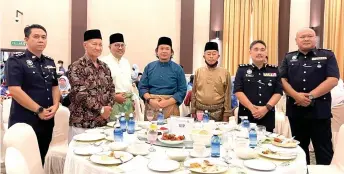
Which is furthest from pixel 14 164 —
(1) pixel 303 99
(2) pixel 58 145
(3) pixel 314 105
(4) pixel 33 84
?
(3) pixel 314 105

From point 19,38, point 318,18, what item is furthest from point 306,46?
point 19,38

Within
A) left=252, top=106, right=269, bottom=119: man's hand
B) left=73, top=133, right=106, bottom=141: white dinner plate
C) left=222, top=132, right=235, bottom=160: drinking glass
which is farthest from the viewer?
left=252, top=106, right=269, bottom=119: man's hand

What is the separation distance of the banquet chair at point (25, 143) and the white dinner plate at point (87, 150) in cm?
33

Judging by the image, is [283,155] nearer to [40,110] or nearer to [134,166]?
[134,166]

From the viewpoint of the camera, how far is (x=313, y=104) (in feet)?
10.3

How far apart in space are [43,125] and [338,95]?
3.63 metres

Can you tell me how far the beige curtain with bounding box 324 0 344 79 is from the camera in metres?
7.28

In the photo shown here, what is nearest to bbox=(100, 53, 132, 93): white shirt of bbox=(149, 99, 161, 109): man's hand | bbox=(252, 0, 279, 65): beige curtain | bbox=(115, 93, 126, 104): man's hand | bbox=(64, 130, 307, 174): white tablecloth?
bbox=(115, 93, 126, 104): man's hand

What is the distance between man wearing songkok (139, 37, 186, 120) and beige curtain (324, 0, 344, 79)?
5244 millimetres

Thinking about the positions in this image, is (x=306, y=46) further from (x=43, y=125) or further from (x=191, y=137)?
(x=43, y=125)

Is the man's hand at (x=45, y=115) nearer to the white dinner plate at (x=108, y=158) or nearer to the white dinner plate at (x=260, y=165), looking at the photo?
the white dinner plate at (x=108, y=158)

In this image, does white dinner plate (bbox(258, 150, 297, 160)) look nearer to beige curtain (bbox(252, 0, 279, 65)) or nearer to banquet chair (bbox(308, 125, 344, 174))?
banquet chair (bbox(308, 125, 344, 174))

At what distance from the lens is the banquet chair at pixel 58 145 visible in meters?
2.97

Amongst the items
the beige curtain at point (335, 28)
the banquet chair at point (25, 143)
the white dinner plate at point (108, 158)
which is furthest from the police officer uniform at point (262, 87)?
the beige curtain at point (335, 28)
